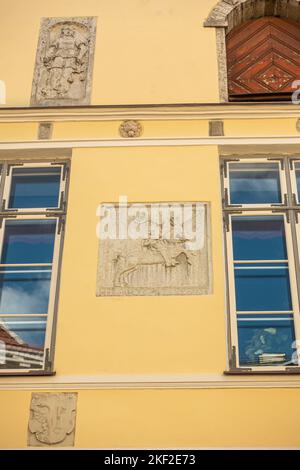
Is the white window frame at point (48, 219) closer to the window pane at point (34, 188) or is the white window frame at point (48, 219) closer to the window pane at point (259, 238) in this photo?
the window pane at point (34, 188)

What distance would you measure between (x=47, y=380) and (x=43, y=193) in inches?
73.8

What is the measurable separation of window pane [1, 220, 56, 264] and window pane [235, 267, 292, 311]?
5.58ft

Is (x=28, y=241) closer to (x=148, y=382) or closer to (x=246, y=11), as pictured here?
(x=148, y=382)

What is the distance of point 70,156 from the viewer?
20.7ft

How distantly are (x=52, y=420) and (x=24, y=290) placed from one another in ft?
3.98

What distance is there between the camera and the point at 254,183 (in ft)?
20.2

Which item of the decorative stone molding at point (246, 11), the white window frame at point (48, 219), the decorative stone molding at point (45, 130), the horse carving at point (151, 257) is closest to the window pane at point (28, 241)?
the white window frame at point (48, 219)

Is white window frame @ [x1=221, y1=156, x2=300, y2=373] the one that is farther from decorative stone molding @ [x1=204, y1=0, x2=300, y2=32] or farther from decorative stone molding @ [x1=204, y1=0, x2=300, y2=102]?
decorative stone molding @ [x1=204, y1=0, x2=300, y2=32]

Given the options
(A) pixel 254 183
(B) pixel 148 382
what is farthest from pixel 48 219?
(A) pixel 254 183

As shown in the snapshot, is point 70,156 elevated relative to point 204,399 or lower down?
elevated

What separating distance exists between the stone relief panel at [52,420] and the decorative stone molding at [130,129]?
252 centimetres

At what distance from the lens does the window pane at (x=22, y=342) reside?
17.5 feet

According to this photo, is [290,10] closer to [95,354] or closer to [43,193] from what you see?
[43,193]
